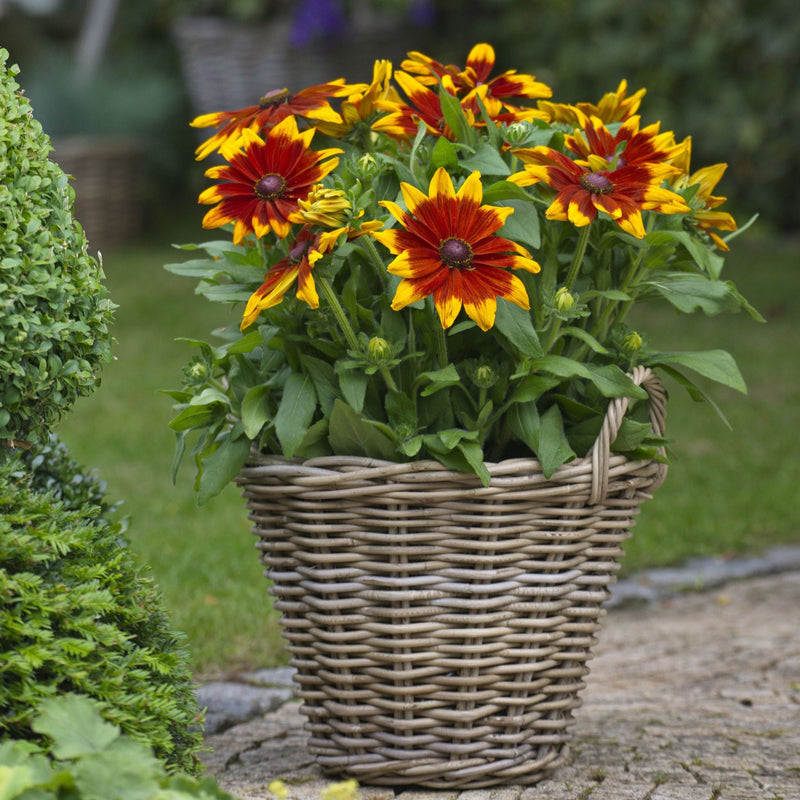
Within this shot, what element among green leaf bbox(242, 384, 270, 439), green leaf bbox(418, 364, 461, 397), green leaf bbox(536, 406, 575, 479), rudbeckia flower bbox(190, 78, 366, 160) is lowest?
green leaf bbox(536, 406, 575, 479)

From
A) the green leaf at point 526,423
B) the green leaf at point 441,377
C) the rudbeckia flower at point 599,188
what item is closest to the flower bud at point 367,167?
the rudbeckia flower at point 599,188

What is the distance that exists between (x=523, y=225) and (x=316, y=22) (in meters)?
6.52

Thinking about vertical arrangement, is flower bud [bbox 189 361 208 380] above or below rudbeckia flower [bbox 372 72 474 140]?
below

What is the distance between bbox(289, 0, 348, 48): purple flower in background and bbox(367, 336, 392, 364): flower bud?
663 cm

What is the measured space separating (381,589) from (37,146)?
0.91 metres

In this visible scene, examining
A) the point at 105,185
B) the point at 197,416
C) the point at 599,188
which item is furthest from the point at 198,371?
the point at 105,185

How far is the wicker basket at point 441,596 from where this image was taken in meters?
1.76

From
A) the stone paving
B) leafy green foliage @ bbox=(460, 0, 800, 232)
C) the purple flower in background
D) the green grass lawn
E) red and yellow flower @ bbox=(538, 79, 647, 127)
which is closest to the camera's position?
the stone paving

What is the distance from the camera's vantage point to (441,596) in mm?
1773

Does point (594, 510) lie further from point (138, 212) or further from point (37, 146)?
point (138, 212)

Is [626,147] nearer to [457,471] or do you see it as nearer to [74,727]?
[457,471]

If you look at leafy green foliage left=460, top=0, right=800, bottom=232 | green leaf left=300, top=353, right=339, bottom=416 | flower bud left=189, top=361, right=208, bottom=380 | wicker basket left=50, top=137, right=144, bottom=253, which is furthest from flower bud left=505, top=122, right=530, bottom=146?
wicker basket left=50, top=137, right=144, bottom=253

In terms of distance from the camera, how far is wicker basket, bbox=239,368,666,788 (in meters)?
1.76

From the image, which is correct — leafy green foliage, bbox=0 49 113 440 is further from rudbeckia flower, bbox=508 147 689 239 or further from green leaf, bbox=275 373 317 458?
rudbeckia flower, bbox=508 147 689 239
